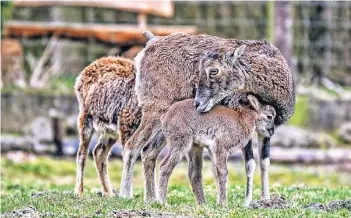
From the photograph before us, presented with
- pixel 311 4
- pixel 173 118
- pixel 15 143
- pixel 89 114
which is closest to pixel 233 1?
pixel 311 4

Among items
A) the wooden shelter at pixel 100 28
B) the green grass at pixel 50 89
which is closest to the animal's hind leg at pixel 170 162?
the green grass at pixel 50 89

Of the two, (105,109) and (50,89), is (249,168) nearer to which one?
(105,109)

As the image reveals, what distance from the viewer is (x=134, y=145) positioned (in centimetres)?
1268

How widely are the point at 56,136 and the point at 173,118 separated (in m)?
9.63

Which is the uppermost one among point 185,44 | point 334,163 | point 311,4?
point 185,44

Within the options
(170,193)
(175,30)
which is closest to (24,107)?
(175,30)

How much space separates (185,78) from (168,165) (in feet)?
3.65

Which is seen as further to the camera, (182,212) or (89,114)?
(89,114)

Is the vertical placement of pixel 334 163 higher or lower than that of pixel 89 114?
Answer: lower

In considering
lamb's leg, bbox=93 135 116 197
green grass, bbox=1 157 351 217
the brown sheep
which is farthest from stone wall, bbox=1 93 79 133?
lamb's leg, bbox=93 135 116 197

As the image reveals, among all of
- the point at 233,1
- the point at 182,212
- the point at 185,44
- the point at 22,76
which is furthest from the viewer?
the point at 233,1

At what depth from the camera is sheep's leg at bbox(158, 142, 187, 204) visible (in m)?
11.7

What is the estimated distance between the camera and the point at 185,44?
499 inches

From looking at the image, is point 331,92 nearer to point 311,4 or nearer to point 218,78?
point 311,4
